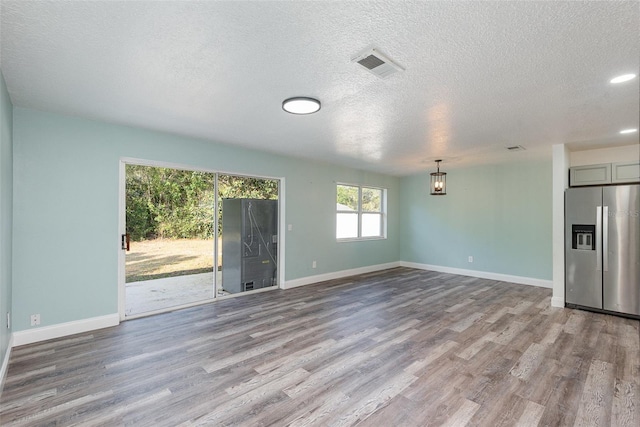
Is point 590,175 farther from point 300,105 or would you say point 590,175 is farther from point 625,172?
point 300,105

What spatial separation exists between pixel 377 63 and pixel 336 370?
2484mm

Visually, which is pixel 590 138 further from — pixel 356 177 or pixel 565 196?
pixel 356 177

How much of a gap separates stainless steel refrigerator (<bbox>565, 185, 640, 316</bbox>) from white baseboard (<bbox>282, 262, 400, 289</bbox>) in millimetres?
3653

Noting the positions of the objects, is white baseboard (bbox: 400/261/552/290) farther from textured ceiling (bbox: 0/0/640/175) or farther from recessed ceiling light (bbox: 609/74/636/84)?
recessed ceiling light (bbox: 609/74/636/84)

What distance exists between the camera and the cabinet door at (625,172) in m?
4.09

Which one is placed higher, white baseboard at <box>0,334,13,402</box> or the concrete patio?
white baseboard at <box>0,334,13,402</box>

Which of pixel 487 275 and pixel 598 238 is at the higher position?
pixel 598 238

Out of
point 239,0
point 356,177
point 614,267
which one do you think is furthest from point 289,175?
point 614,267

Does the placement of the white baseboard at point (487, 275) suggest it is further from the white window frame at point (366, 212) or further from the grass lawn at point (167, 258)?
the grass lawn at point (167, 258)

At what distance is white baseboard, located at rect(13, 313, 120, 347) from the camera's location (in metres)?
2.94

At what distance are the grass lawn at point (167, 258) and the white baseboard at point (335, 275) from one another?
4.99 ft

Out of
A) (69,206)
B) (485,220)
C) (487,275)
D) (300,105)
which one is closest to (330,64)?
(300,105)

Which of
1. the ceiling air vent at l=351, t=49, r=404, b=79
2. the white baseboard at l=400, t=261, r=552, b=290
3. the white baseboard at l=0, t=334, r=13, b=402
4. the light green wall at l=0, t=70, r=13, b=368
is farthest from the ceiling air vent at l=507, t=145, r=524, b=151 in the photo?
the white baseboard at l=0, t=334, r=13, b=402

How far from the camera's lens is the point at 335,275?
6211 millimetres
